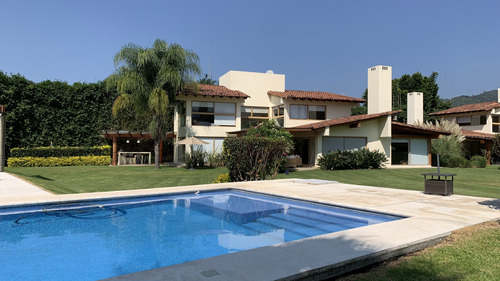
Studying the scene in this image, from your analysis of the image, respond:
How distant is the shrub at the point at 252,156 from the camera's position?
1405 centimetres

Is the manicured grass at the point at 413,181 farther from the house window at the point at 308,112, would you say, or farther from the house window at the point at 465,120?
the house window at the point at 465,120

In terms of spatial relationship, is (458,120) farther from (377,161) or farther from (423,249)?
(423,249)

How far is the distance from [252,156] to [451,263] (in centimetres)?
1044

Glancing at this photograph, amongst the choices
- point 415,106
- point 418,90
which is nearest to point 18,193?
point 415,106

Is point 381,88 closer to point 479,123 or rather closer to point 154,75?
point 479,123

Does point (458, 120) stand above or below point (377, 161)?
above

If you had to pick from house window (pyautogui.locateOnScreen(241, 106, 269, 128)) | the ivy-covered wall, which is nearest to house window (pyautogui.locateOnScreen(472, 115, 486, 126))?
house window (pyautogui.locateOnScreen(241, 106, 269, 128))

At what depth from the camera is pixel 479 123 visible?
3506 centimetres

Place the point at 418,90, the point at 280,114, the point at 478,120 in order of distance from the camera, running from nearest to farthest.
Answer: the point at 280,114
the point at 478,120
the point at 418,90

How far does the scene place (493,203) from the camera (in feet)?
26.9

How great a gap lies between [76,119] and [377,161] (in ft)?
78.3

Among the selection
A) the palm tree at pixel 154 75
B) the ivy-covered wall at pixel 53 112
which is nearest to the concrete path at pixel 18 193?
the palm tree at pixel 154 75

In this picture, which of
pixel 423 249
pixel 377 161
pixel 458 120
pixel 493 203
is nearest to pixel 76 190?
pixel 423 249

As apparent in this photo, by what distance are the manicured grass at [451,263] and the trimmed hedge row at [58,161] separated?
83.0 feet
